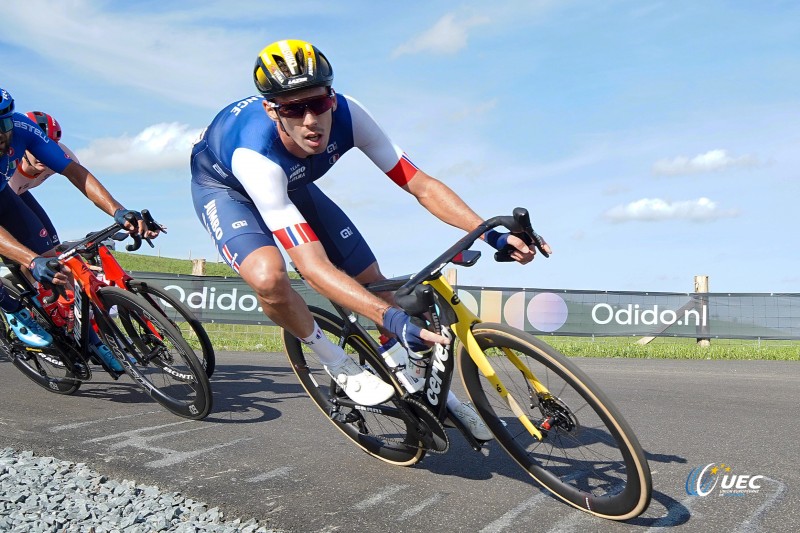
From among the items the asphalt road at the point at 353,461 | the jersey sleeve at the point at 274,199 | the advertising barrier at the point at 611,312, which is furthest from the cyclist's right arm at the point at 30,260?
the advertising barrier at the point at 611,312

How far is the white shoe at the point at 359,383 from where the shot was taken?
12.7 feet

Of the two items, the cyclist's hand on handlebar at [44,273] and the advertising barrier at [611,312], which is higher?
the cyclist's hand on handlebar at [44,273]

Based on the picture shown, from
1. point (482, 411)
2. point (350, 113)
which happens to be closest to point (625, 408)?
point (482, 411)

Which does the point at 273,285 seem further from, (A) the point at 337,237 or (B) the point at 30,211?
(B) the point at 30,211

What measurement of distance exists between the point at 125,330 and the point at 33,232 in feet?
5.71

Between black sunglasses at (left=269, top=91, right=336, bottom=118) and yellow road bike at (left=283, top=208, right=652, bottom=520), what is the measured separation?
98 cm

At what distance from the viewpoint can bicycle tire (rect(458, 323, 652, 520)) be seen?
301 centimetres

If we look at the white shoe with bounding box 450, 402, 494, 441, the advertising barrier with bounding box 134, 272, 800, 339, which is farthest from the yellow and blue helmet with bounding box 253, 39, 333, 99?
the advertising barrier with bounding box 134, 272, 800, 339

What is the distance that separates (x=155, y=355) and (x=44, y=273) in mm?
975

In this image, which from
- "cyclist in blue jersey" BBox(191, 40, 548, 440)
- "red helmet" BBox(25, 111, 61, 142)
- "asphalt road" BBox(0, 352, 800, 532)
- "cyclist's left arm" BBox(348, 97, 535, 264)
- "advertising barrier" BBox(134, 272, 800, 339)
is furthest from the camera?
"advertising barrier" BBox(134, 272, 800, 339)

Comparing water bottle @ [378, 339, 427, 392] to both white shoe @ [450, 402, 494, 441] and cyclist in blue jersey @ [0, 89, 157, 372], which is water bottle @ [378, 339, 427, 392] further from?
cyclist in blue jersey @ [0, 89, 157, 372]

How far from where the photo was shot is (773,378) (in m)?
9.54

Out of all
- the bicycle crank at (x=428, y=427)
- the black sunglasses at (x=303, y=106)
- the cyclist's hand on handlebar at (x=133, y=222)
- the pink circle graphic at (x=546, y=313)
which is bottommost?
the pink circle graphic at (x=546, y=313)

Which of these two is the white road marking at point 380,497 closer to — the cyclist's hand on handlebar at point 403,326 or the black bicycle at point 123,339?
the cyclist's hand on handlebar at point 403,326
